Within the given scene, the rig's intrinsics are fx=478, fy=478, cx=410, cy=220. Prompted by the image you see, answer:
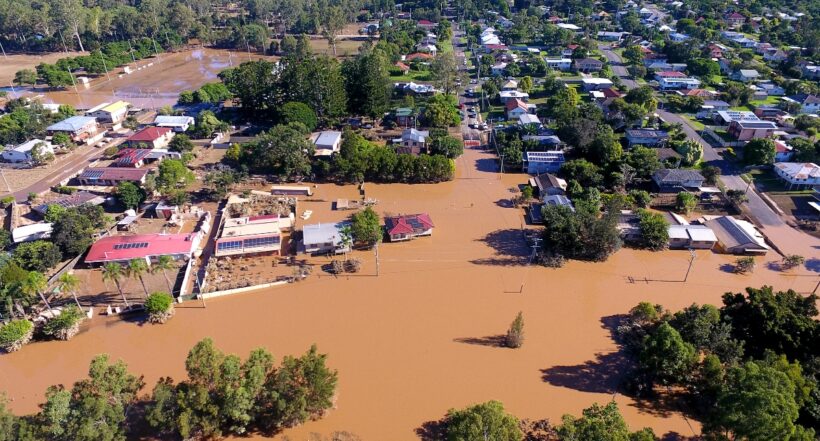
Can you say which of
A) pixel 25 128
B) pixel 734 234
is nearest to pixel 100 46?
pixel 25 128

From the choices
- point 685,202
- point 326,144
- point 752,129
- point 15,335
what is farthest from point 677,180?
point 15,335

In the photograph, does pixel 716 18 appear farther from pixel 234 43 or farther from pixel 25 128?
pixel 25 128

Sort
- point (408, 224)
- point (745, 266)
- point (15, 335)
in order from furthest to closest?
point (408, 224), point (745, 266), point (15, 335)

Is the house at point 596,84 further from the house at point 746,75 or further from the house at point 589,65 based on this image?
the house at point 746,75

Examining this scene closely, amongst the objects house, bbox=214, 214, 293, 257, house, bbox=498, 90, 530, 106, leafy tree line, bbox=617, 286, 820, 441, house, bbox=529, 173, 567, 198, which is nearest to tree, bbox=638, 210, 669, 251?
Answer: house, bbox=529, 173, 567, 198

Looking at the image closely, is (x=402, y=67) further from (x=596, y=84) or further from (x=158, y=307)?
(x=158, y=307)

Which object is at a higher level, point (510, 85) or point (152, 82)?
point (152, 82)
